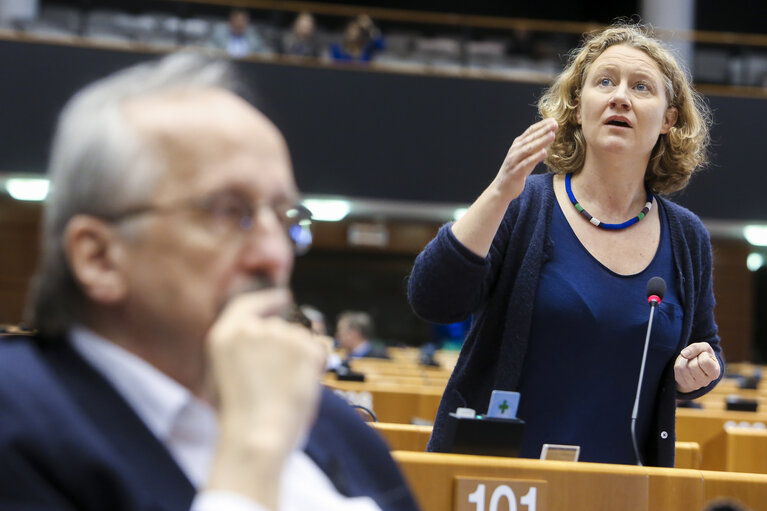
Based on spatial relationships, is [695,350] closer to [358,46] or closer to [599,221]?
[599,221]

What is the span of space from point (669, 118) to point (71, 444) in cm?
169

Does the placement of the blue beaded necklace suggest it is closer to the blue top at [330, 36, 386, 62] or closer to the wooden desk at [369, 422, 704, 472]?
the wooden desk at [369, 422, 704, 472]

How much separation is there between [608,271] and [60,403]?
1.30 m

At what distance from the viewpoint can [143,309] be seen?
0.96 meters

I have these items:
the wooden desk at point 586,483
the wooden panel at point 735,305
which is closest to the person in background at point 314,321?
the wooden desk at point 586,483

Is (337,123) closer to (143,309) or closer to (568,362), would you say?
(568,362)

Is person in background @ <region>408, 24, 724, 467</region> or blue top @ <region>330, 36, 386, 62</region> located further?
blue top @ <region>330, 36, 386, 62</region>

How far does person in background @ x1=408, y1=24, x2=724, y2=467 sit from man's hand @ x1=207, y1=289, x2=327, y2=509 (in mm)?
886

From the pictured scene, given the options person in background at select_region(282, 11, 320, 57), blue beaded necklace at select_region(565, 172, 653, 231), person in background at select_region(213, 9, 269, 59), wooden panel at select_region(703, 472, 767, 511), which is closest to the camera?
wooden panel at select_region(703, 472, 767, 511)

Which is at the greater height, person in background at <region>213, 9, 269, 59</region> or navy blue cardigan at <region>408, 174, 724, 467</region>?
person in background at <region>213, 9, 269, 59</region>

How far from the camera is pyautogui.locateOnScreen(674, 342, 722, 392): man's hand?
190cm

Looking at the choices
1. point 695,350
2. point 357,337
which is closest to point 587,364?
point 695,350

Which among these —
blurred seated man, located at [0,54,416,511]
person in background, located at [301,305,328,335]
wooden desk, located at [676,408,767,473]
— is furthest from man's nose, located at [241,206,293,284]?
wooden desk, located at [676,408,767,473]

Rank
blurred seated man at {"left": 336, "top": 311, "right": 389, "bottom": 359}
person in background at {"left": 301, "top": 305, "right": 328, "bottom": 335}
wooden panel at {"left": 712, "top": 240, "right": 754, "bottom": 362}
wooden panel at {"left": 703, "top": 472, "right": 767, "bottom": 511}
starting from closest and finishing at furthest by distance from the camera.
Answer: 1. wooden panel at {"left": 703, "top": 472, "right": 767, "bottom": 511}
2. person in background at {"left": 301, "top": 305, "right": 328, "bottom": 335}
3. blurred seated man at {"left": 336, "top": 311, "right": 389, "bottom": 359}
4. wooden panel at {"left": 712, "top": 240, "right": 754, "bottom": 362}
